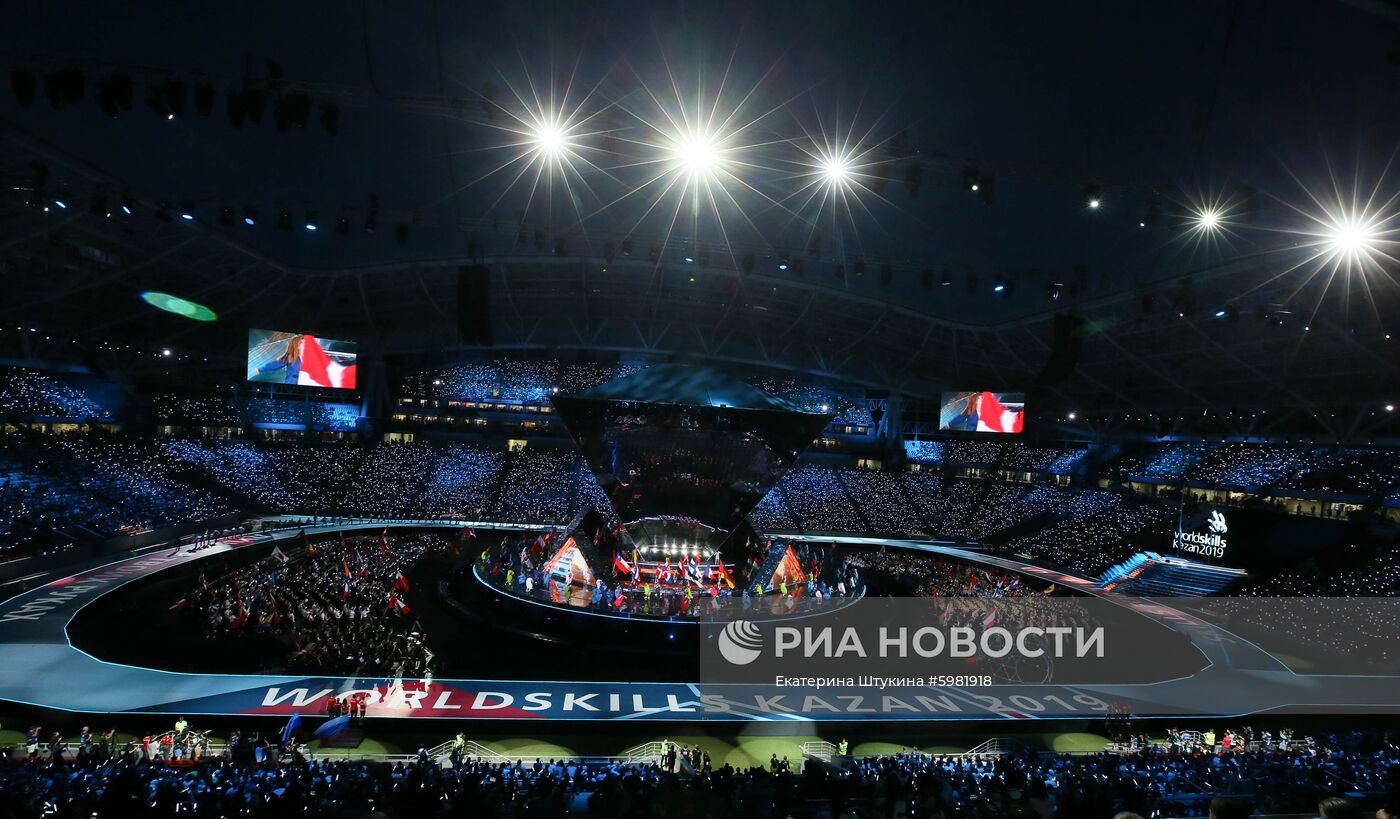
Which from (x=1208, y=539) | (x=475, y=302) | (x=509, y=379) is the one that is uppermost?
(x=509, y=379)

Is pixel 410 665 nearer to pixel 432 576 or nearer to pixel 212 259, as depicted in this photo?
pixel 432 576

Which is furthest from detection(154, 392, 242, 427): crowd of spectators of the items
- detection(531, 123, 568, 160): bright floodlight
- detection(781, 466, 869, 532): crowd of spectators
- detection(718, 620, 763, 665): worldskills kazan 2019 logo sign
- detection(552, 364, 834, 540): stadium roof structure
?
detection(718, 620, 763, 665): worldskills kazan 2019 logo sign

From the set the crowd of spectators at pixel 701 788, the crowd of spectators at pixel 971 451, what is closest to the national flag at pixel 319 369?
the crowd of spectators at pixel 701 788

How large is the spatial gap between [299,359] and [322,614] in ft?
76.6

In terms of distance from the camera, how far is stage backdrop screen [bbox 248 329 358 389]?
1309 inches

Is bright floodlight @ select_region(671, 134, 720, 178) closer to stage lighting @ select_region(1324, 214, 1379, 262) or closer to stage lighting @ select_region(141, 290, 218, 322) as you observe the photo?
stage lighting @ select_region(1324, 214, 1379, 262)

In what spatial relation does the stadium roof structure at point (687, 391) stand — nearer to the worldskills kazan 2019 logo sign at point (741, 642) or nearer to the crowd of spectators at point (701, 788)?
the worldskills kazan 2019 logo sign at point (741, 642)

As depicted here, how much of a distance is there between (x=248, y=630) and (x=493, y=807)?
13.9 meters

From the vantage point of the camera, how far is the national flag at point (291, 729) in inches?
408

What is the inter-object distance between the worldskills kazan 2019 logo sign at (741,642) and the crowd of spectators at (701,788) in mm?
6404

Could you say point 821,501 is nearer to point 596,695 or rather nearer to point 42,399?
point 596,695

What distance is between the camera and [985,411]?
38562 mm

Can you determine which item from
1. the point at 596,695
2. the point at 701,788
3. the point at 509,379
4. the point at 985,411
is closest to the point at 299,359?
the point at 509,379

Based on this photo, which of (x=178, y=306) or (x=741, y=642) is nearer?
(x=741, y=642)
